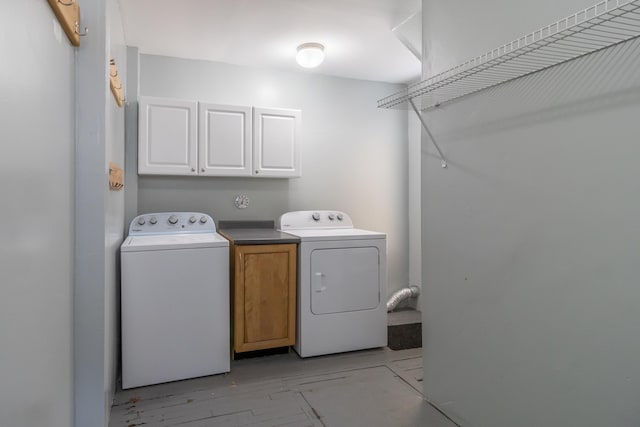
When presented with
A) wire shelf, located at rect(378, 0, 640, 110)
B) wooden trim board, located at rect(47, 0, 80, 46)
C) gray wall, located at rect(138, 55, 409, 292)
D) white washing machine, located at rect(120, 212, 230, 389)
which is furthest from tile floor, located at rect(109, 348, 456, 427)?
wooden trim board, located at rect(47, 0, 80, 46)

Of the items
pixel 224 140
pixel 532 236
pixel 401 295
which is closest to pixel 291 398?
pixel 532 236

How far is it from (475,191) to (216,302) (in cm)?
173

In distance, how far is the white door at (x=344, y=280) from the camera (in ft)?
9.40

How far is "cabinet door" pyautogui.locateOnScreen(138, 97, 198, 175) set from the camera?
116 inches

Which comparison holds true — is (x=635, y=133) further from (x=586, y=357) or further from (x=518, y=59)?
(x=586, y=357)

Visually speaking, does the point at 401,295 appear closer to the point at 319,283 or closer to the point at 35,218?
the point at 319,283

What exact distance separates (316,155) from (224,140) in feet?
3.12

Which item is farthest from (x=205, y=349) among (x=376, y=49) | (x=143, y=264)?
(x=376, y=49)

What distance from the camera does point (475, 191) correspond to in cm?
183

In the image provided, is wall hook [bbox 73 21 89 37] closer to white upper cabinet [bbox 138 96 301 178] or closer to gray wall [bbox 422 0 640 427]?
white upper cabinet [bbox 138 96 301 178]

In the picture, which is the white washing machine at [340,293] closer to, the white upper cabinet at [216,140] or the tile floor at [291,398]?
the tile floor at [291,398]

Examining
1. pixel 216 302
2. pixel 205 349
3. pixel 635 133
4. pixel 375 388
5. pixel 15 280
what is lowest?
pixel 375 388

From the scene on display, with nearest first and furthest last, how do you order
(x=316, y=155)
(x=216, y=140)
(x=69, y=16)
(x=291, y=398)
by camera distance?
(x=69, y=16) < (x=291, y=398) < (x=216, y=140) < (x=316, y=155)

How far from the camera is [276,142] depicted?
332cm
